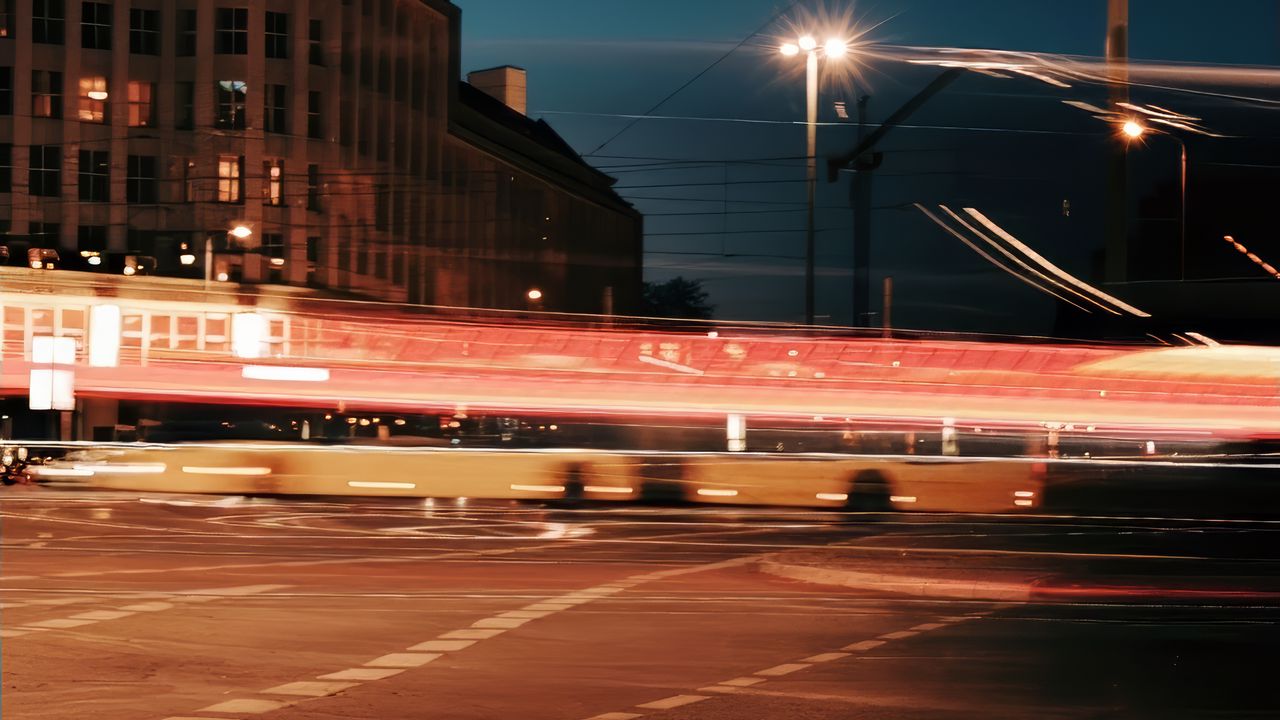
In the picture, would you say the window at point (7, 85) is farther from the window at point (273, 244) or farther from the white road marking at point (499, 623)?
the white road marking at point (499, 623)

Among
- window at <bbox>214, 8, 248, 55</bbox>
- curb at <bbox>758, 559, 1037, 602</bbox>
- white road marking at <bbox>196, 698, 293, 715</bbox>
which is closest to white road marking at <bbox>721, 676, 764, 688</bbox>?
white road marking at <bbox>196, 698, 293, 715</bbox>

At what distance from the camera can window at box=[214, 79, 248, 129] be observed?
6019 centimetres

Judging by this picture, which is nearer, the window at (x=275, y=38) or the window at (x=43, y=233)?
the window at (x=43, y=233)

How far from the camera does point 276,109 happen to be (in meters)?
61.1

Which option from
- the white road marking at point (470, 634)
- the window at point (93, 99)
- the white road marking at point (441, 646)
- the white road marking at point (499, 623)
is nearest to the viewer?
the white road marking at point (441, 646)

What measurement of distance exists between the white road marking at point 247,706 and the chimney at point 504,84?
89331 mm

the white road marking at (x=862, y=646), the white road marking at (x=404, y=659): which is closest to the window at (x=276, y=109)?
the white road marking at (x=404, y=659)

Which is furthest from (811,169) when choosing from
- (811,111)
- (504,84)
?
(504,84)

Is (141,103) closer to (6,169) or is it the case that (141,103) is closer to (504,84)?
(6,169)

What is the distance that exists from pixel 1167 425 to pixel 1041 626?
11468 mm

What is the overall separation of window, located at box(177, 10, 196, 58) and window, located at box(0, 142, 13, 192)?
24.7 ft

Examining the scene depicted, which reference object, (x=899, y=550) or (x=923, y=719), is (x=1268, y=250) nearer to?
(x=899, y=550)

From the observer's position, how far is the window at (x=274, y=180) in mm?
60688

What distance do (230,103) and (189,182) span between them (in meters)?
3.54
